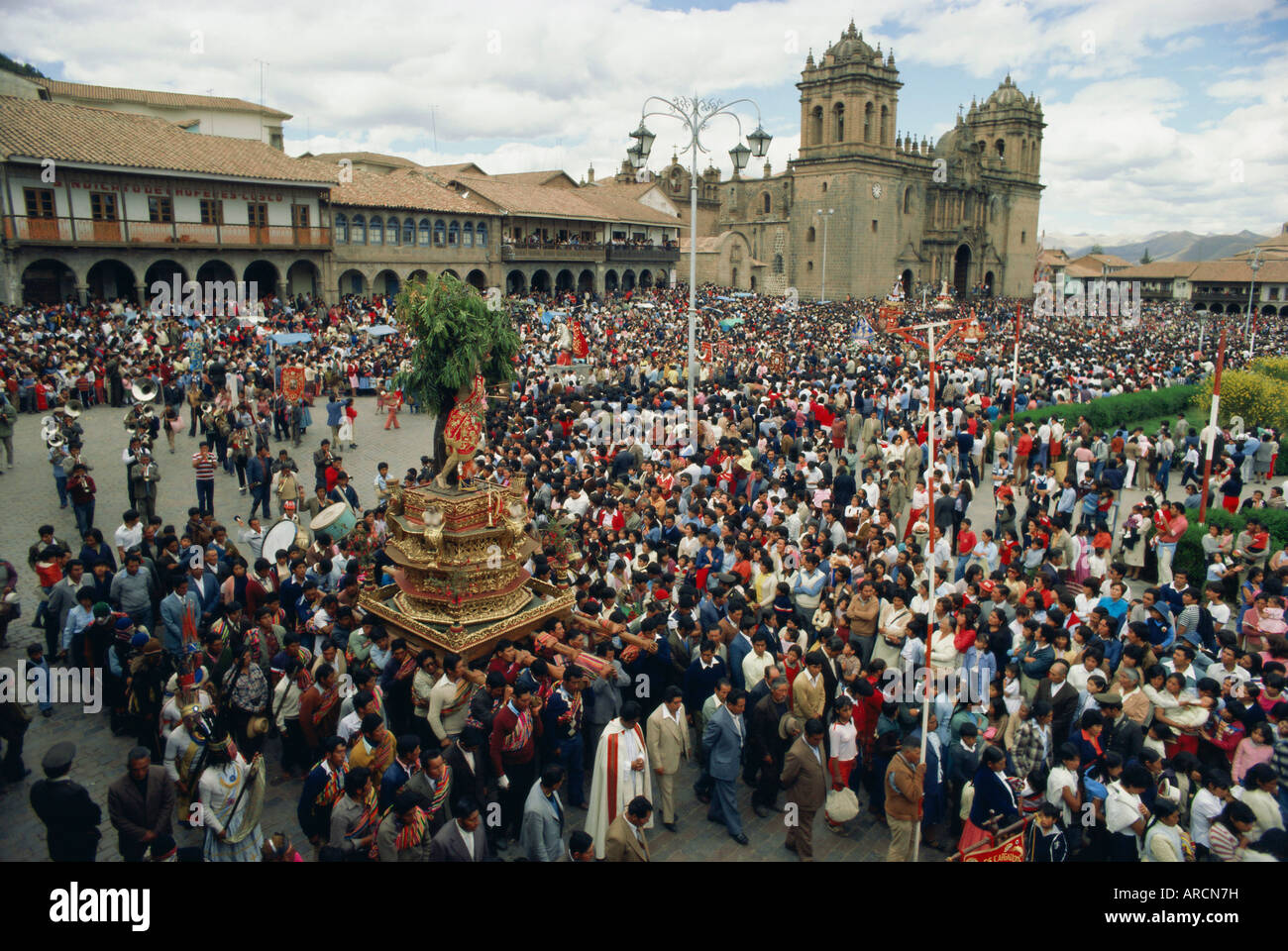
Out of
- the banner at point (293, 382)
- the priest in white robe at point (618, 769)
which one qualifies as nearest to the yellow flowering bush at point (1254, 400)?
the priest in white robe at point (618, 769)

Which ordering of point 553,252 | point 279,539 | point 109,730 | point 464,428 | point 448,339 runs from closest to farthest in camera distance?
1. point 109,730
2. point 448,339
3. point 464,428
4. point 279,539
5. point 553,252

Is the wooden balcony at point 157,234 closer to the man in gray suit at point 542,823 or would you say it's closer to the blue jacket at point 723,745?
the man in gray suit at point 542,823

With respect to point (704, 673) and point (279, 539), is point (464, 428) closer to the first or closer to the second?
point (279, 539)

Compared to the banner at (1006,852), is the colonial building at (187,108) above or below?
above

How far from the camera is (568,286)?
5038 cm

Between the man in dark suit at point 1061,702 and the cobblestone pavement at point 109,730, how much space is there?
1507 millimetres

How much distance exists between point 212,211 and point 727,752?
3281 centimetres

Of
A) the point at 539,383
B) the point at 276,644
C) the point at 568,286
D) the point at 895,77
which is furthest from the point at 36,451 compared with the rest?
the point at 895,77

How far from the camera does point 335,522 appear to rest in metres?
11.5

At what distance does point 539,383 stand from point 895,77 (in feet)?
161

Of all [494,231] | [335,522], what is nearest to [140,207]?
[494,231]

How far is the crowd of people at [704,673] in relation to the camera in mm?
5914

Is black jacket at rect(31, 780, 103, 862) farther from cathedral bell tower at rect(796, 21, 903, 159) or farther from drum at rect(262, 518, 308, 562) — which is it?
cathedral bell tower at rect(796, 21, 903, 159)

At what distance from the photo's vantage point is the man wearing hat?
5.54 m
